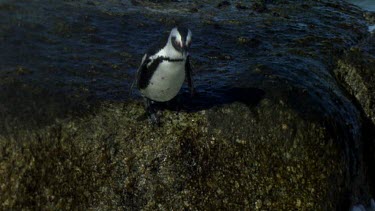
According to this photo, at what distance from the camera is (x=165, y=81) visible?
6746mm

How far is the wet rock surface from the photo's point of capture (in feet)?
22.0

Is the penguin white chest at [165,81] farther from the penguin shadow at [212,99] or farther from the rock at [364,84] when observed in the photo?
the rock at [364,84]

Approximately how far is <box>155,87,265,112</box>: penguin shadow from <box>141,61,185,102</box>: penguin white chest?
256 mm

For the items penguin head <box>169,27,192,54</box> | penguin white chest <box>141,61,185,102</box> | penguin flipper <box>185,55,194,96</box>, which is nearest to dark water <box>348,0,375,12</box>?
penguin flipper <box>185,55,194,96</box>

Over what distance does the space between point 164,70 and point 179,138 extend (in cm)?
92

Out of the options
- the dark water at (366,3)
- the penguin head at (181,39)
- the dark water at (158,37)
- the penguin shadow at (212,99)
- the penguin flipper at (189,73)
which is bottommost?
the dark water at (366,3)

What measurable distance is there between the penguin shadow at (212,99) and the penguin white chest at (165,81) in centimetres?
26

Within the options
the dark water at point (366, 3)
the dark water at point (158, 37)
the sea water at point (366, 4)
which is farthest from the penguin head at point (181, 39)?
the dark water at point (366, 3)

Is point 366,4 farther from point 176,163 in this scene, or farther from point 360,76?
point 176,163

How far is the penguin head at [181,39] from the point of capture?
20.3ft

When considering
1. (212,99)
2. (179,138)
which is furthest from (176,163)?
(212,99)

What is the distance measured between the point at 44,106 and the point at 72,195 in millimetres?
1253

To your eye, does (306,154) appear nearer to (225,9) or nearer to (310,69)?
(310,69)

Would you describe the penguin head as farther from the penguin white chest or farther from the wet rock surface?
the wet rock surface
